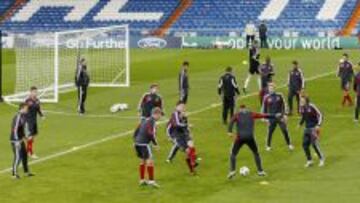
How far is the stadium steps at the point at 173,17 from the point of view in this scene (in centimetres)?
7728

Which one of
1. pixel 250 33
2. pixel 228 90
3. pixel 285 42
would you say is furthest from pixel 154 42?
pixel 228 90

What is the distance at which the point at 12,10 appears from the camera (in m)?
86.6

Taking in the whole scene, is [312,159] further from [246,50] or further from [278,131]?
[246,50]

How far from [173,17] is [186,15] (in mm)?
1218

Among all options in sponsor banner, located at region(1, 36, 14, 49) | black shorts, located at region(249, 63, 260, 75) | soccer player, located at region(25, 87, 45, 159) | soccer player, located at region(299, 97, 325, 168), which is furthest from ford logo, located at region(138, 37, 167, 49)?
soccer player, located at region(299, 97, 325, 168)

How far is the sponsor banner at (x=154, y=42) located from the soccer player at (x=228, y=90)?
39.6 meters

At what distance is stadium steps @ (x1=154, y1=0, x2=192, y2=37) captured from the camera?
7728 cm

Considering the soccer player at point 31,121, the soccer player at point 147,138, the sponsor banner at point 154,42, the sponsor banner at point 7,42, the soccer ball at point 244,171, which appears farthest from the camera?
the sponsor banner at point 7,42

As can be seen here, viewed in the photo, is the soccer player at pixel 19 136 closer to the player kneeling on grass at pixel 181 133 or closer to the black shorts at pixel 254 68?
the player kneeling on grass at pixel 181 133

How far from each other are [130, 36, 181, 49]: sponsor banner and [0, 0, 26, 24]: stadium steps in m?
16.1

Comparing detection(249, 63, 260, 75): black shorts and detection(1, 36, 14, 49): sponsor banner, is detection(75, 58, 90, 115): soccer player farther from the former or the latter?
detection(1, 36, 14, 49): sponsor banner

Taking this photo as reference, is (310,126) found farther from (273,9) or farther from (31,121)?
(273,9)

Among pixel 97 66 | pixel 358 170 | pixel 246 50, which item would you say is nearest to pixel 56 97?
pixel 97 66

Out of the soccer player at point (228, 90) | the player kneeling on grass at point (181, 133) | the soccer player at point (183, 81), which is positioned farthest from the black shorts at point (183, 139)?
the soccer player at point (183, 81)
